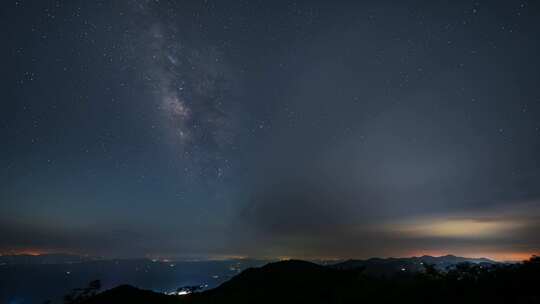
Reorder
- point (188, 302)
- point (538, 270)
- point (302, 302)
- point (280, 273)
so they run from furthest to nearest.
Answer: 1. point (280, 273)
2. point (188, 302)
3. point (302, 302)
4. point (538, 270)

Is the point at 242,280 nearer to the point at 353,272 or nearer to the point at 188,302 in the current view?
the point at 188,302

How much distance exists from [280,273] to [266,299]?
453 cm

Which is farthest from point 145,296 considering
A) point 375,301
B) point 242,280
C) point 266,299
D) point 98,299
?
point 375,301

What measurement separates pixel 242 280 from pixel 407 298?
1537 centimetres

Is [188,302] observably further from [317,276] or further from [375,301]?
[375,301]

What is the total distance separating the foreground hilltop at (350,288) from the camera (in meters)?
14.8

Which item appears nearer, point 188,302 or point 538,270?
point 538,270

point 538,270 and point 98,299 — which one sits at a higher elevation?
point 538,270

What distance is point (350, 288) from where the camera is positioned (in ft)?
56.4

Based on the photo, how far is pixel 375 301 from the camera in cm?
1443

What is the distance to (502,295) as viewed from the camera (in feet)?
49.7

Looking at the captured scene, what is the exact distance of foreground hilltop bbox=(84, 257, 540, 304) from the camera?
1484cm

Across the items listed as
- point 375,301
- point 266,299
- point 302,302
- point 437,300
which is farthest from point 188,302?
point 437,300

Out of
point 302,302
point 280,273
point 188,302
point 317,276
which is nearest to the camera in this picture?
point 302,302
